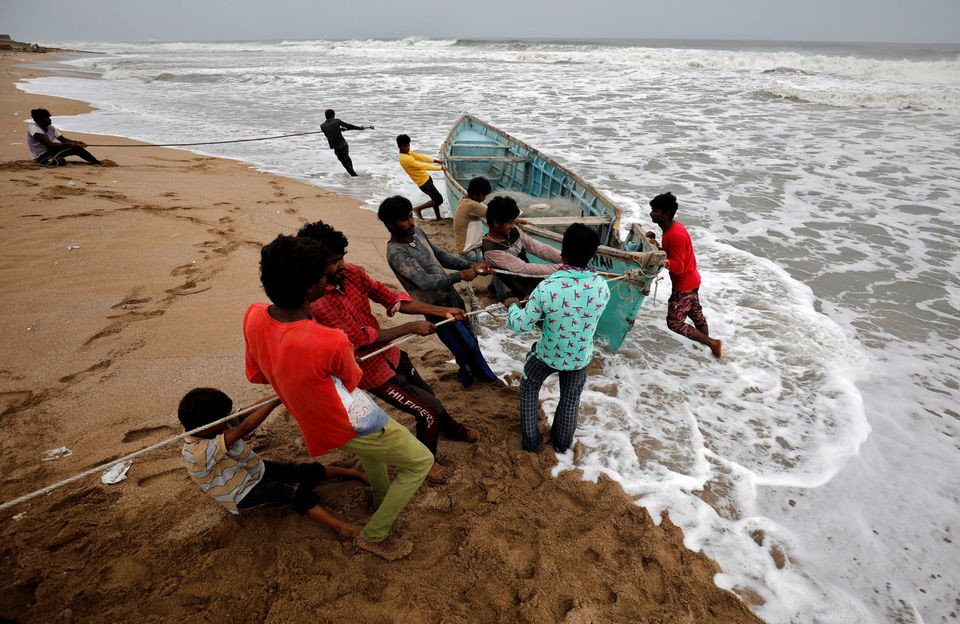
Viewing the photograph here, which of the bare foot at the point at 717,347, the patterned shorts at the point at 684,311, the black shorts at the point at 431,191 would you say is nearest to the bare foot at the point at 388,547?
the patterned shorts at the point at 684,311

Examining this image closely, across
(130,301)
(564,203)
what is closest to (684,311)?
(564,203)

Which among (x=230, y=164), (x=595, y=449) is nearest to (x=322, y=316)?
(x=595, y=449)

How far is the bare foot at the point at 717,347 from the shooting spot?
16.0 feet

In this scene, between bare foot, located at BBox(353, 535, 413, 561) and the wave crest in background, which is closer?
bare foot, located at BBox(353, 535, 413, 561)

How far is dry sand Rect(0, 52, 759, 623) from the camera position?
2445mm

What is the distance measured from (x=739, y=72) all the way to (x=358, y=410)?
109 feet

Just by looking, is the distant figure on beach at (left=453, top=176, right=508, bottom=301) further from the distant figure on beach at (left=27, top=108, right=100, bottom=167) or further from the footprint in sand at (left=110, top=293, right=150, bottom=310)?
the distant figure on beach at (left=27, top=108, right=100, bottom=167)

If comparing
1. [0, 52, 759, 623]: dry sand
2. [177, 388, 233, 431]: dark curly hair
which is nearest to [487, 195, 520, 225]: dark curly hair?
[0, 52, 759, 623]: dry sand

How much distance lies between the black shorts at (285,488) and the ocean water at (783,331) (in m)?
1.85

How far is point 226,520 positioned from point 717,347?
4597 mm

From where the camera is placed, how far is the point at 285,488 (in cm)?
272

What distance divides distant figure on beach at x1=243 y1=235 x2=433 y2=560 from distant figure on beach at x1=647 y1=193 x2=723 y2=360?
3.09 meters

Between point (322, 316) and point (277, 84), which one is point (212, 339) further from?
point (277, 84)

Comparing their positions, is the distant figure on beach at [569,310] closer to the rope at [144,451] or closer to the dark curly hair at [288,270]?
the rope at [144,451]
